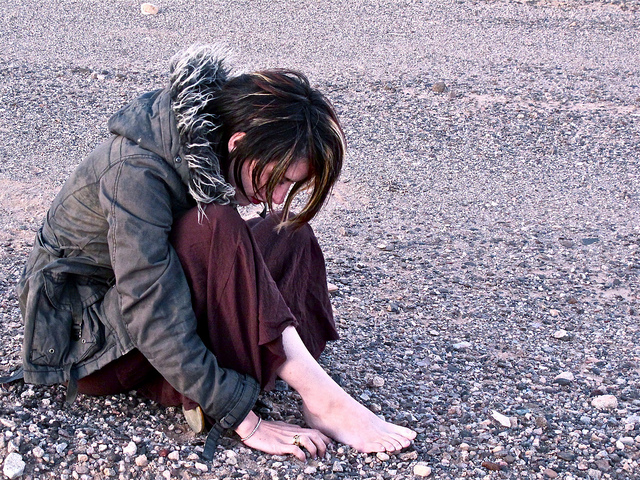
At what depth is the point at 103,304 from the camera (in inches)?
89.7

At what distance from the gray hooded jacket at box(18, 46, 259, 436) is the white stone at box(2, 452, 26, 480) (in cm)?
23

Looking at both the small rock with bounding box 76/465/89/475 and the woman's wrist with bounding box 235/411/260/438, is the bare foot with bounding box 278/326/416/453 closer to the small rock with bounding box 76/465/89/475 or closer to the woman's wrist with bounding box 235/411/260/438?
the woman's wrist with bounding box 235/411/260/438

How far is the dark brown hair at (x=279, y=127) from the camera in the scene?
2.08 meters

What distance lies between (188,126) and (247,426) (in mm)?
946

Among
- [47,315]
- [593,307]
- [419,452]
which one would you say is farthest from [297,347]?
[593,307]

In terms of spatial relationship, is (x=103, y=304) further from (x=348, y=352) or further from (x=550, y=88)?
(x=550, y=88)

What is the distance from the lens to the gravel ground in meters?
2.41

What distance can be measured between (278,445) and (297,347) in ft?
1.06

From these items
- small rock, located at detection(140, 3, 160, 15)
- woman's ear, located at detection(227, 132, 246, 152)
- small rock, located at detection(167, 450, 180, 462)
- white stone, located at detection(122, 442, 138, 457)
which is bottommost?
small rock, located at detection(167, 450, 180, 462)

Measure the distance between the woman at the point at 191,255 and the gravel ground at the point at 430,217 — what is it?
0.22 metres

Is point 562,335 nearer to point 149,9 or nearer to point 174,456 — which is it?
point 174,456

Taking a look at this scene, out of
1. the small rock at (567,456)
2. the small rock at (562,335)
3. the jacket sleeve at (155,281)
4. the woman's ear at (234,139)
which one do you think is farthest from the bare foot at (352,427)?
the small rock at (562,335)

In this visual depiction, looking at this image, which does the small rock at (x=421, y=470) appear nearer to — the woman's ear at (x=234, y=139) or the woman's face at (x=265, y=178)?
the woman's face at (x=265, y=178)

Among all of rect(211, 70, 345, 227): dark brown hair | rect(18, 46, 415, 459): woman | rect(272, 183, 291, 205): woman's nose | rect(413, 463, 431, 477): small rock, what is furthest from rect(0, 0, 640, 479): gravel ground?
rect(211, 70, 345, 227): dark brown hair
